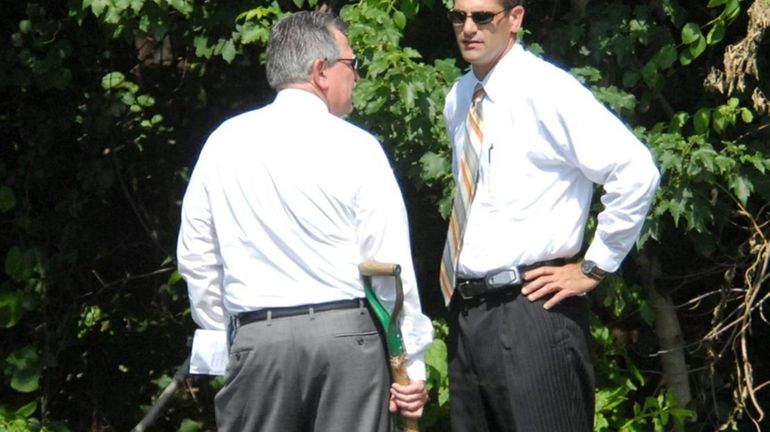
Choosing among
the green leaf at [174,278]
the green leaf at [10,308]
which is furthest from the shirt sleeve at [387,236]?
the green leaf at [10,308]

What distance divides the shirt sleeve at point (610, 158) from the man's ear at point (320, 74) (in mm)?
643

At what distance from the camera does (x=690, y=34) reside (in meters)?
5.32

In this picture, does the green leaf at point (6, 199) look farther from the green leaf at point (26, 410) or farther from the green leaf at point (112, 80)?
the green leaf at point (26, 410)

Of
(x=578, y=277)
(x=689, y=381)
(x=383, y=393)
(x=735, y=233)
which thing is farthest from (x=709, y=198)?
(x=383, y=393)

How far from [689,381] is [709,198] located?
991mm

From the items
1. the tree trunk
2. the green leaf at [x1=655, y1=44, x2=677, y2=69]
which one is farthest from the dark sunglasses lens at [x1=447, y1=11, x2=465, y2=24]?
the tree trunk

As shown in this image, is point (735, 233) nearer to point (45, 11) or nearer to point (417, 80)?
point (417, 80)

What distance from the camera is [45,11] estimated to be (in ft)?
20.5

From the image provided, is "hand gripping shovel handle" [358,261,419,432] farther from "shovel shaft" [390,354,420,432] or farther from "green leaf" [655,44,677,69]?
"green leaf" [655,44,677,69]

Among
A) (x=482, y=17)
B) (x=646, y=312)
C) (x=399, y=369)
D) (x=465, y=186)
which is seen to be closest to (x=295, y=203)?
(x=399, y=369)

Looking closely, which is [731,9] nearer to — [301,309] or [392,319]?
[392,319]

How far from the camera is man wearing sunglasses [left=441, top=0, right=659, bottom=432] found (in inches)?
158

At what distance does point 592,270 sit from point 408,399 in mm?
671

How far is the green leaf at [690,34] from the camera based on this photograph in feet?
17.5
